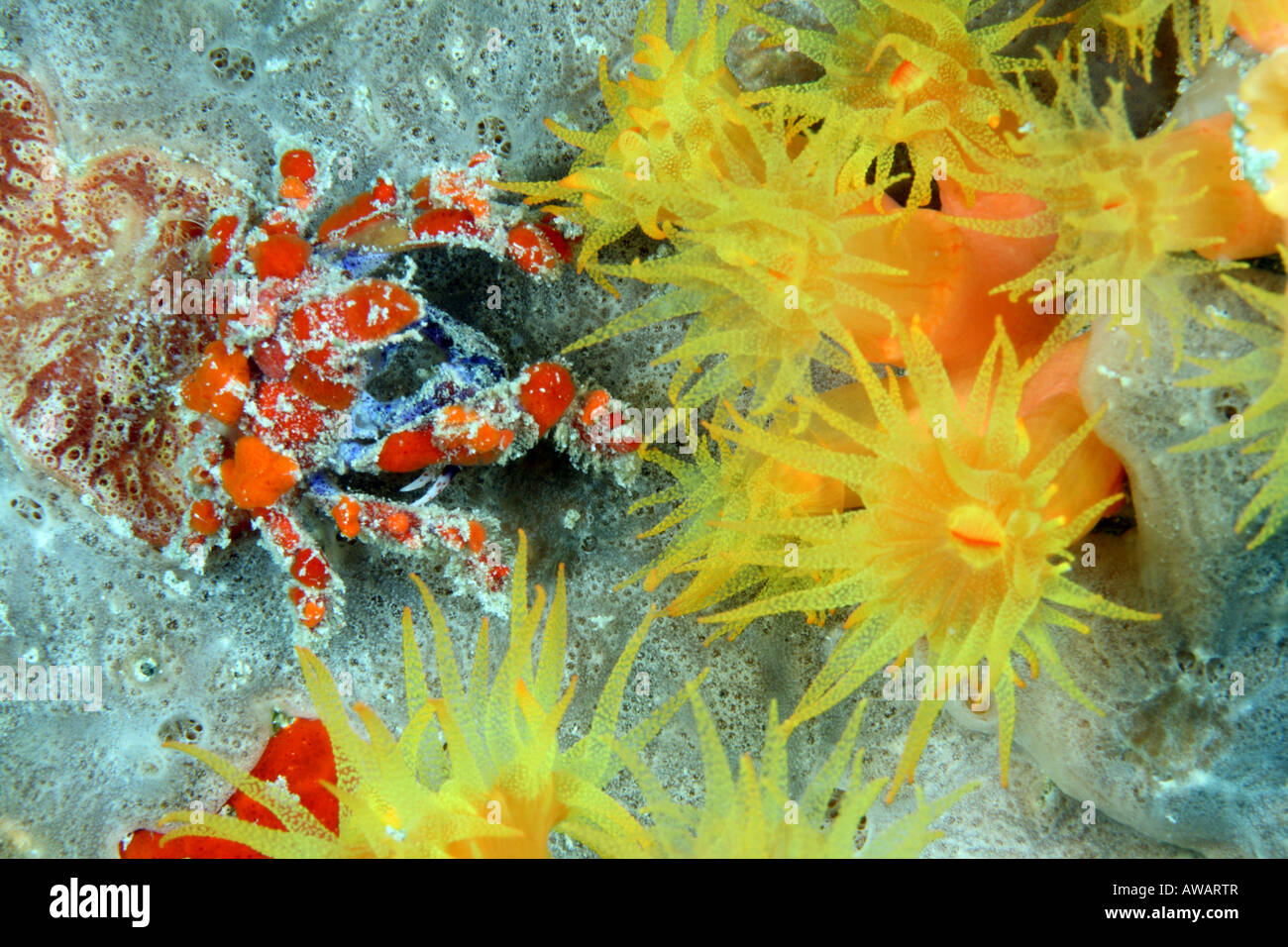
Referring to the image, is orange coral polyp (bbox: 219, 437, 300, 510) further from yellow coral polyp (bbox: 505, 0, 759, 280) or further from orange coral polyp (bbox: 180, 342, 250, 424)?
yellow coral polyp (bbox: 505, 0, 759, 280)

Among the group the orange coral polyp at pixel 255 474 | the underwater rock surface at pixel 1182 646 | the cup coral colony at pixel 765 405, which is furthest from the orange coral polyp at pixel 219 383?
the underwater rock surface at pixel 1182 646

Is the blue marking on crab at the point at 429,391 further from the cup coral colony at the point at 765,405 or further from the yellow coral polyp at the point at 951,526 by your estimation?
the yellow coral polyp at the point at 951,526

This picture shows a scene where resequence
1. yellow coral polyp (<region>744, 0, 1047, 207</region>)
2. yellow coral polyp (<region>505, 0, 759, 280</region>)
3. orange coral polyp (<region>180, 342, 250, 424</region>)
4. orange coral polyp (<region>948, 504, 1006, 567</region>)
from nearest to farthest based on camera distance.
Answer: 1. orange coral polyp (<region>948, 504, 1006, 567</region>)
2. yellow coral polyp (<region>744, 0, 1047, 207</region>)
3. yellow coral polyp (<region>505, 0, 759, 280</region>)
4. orange coral polyp (<region>180, 342, 250, 424</region>)

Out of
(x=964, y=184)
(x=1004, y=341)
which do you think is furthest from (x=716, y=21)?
(x=1004, y=341)

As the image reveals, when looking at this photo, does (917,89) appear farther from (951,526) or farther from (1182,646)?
(1182,646)

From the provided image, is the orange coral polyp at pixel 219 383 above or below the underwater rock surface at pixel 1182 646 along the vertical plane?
above

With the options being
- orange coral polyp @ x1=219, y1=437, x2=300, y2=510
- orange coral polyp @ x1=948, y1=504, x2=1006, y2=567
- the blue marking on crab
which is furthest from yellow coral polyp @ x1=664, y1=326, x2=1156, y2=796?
orange coral polyp @ x1=219, y1=437, x2=300, y2=510

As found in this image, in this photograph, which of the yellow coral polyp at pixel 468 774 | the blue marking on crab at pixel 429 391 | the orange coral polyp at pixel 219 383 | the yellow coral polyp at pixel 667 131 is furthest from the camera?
the blue marking on crab at pixel 429 391
